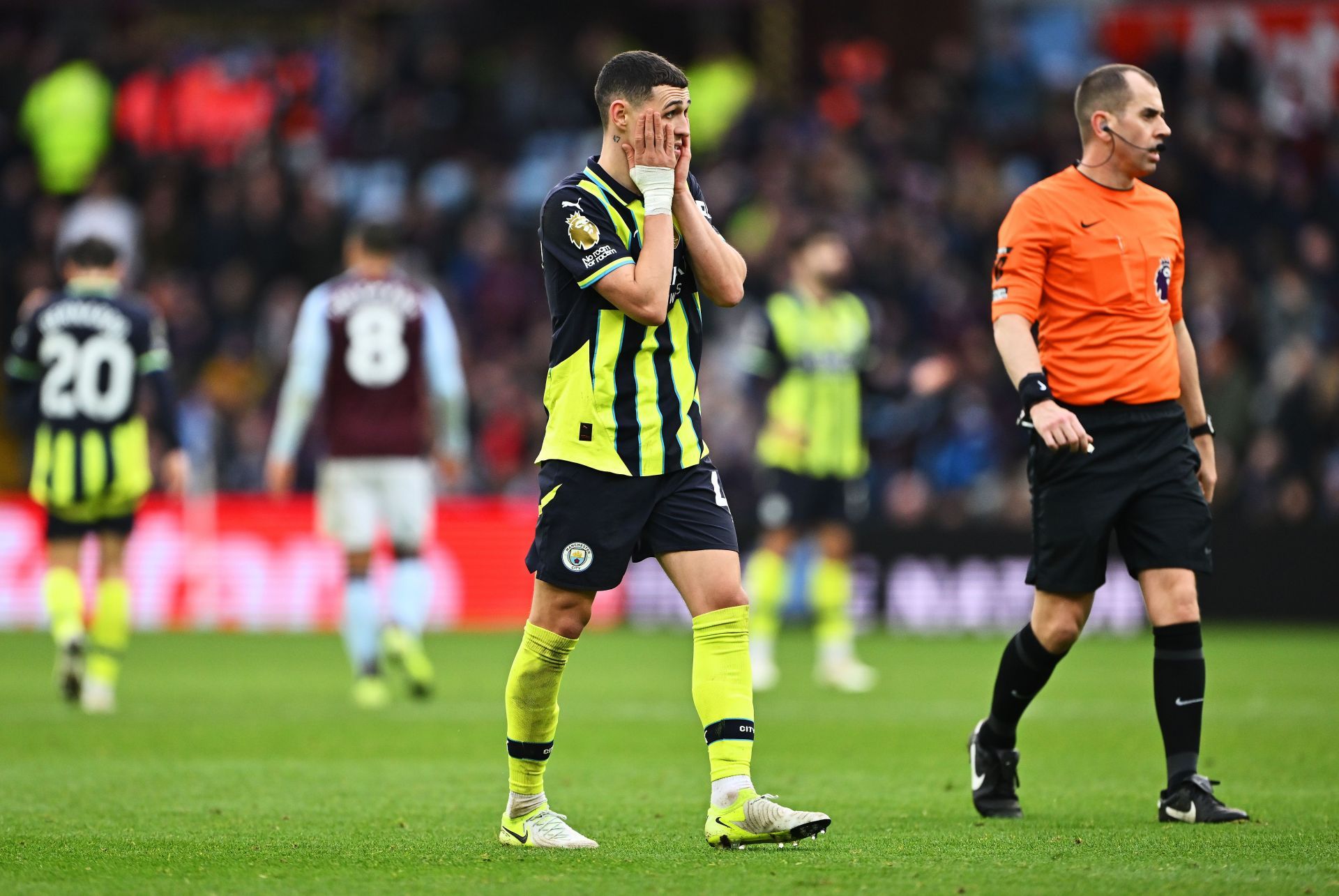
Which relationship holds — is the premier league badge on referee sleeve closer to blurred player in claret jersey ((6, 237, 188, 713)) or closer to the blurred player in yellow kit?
the blurred player in yellow kit

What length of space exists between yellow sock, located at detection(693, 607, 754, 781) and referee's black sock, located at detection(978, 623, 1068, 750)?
1315mm

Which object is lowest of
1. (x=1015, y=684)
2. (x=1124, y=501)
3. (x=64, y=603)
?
(x=64, y=603)

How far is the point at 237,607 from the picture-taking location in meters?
17.4

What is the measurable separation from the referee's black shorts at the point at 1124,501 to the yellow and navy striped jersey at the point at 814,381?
5.79 m

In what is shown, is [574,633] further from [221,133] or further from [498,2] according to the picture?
[498,2]

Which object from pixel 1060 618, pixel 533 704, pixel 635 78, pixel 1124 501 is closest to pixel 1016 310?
pixel 1124 501

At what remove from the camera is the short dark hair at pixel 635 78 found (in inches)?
218

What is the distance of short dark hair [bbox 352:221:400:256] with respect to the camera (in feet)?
35.3

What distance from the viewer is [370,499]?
36.0 ft

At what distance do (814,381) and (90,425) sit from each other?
177 inches

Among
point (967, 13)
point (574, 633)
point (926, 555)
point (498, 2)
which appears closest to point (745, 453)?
point (926, 555)

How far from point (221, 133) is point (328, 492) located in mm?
13770

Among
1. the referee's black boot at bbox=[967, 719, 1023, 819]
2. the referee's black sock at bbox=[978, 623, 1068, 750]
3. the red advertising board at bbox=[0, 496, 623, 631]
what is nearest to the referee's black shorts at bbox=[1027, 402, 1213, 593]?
the referee's black sock at bbox=[978, 623, 1068, 750]

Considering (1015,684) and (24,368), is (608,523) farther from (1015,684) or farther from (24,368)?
(24,368)
